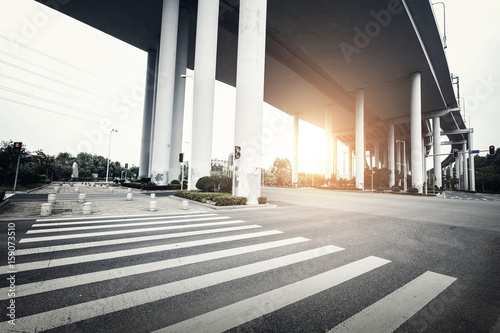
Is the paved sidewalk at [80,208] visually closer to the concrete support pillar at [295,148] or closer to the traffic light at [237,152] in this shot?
the traffic light at [237,152]

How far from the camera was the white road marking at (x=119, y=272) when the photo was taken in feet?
10.7

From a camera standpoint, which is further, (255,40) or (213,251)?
(255,40)

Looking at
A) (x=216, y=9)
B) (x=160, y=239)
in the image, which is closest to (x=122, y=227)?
(x=160, y=239)

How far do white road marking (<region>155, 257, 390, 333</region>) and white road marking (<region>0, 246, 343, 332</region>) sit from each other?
0.73 meters

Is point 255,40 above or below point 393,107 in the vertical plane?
below

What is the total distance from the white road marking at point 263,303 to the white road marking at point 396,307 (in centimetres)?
70

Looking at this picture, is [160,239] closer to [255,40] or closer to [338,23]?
[255,40]

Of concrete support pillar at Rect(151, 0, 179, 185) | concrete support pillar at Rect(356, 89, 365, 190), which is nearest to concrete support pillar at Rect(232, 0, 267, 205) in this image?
concrete support pillar at Rect(151, 0, 179, 185)

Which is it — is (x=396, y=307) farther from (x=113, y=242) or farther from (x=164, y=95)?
(x=164, y=95)

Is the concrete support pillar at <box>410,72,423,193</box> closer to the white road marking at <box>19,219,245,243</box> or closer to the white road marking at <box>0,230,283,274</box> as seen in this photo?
the white road marking at <box>19,219,245,243</box>

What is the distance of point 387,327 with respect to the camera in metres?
2.52

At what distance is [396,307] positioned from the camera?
295 centimetres

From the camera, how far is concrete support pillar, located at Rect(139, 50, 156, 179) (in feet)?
125

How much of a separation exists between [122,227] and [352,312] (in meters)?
7.41
